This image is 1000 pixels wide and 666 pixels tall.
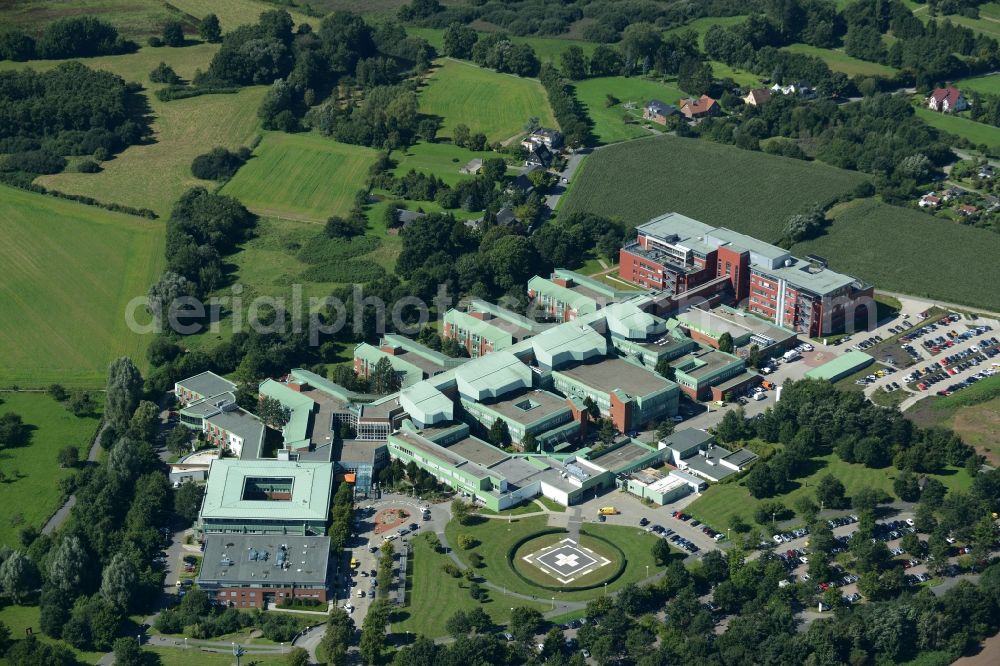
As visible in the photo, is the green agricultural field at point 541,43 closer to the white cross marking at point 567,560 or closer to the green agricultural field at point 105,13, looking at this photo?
the green agricultural field at point 105,13

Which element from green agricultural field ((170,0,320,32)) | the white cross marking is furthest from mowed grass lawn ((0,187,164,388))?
green agricultural field ((170,0,320,32))

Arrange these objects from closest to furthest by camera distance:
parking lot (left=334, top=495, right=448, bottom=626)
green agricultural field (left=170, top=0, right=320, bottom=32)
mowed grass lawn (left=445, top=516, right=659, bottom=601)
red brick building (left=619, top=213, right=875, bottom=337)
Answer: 1. parking lot (left=334, top=495, right=448, bottom=626)
2. mowed grass lawn (left=445, top=516, right=659, bottom=601)
3. red brick building (left=619, top=213, right=875, bottom=337)
4. green agricultural field (left=170, top=0, right=320, bottom=32)

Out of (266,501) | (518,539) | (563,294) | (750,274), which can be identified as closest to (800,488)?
(518,539)

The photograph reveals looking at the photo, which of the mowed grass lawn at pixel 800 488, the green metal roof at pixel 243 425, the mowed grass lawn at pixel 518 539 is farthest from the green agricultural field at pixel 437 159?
the mowed grass lawn at pixel 518 539

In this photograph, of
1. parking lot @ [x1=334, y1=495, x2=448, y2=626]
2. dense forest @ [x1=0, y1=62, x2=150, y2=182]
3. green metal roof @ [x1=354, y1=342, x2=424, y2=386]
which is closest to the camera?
parking lot @ [x1=334, y1=495, x2=448, y2=626]

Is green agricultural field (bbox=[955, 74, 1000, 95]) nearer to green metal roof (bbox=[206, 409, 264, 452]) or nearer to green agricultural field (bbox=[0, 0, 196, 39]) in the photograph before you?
green agricultural field (bbox=[0, 0, 196, 39])

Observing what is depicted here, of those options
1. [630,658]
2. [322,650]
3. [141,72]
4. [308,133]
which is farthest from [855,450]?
[141,72]

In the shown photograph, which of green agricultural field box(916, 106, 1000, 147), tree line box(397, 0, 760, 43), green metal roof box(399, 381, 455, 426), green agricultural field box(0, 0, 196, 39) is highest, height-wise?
green agricultural field box(0, 0, 196, 39)

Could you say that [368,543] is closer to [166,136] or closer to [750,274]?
[750,274]
